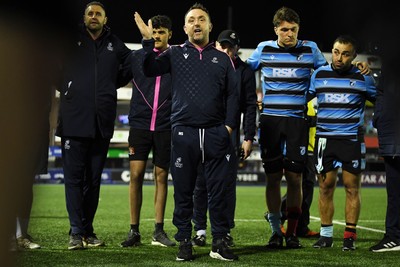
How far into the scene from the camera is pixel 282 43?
19.1ft

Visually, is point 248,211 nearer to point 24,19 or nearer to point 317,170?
point 317,170

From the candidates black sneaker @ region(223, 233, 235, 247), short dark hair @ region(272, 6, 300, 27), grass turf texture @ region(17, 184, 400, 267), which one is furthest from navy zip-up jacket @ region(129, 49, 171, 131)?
short dark hair @ region(272, 6, 300, 27)

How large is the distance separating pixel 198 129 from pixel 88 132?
42.2 inches

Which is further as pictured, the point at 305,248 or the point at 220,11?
the point at 305,248

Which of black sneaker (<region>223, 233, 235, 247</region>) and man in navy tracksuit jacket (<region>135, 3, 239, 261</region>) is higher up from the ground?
man in navy tracksuit jacket (<region>135, 3, 239, 261</region>)

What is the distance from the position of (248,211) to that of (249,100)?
530cm

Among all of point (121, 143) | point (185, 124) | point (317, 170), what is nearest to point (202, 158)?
point (185, 124)

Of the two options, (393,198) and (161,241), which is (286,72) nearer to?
(393,198)

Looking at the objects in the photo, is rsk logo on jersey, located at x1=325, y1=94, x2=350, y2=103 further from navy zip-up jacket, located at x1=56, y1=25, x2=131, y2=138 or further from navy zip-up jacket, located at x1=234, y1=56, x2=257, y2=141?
navy zip-up jacket, located at x1=56, y1=25, x2=131, y2=138

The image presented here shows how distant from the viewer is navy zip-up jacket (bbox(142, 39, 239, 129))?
192 inches

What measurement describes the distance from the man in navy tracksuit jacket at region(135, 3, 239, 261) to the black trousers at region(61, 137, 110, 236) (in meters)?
0.94

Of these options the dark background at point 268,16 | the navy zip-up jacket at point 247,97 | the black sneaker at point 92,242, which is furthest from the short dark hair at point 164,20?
the black sneaker at point 92,242

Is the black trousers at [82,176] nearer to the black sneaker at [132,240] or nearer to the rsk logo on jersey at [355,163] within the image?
the black sneaker at [132,240]

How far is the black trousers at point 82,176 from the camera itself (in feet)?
17.9
